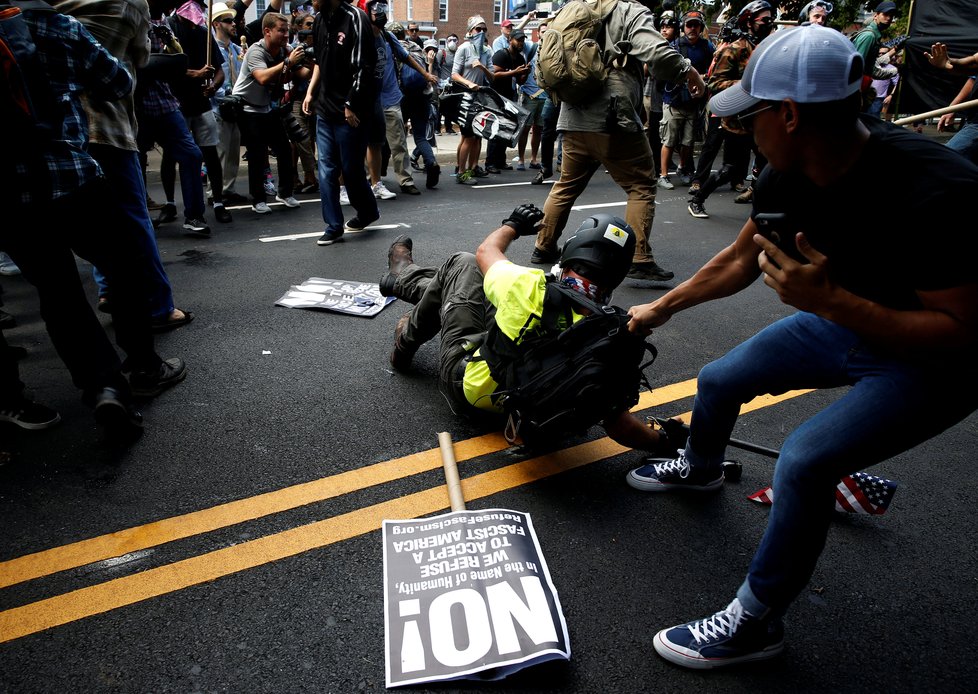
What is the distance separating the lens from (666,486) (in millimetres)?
2670

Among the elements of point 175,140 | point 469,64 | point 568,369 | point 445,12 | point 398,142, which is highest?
point 445,12

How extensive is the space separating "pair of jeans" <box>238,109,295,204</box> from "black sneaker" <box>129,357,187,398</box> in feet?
13.8

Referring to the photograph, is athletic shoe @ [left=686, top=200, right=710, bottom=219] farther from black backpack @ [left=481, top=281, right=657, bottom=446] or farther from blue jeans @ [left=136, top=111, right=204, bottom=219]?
black backpack @ [left=481, top=281, right=657, bottom=446]

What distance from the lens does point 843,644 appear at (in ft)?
6.53

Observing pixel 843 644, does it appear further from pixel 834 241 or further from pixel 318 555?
pixel 318 555

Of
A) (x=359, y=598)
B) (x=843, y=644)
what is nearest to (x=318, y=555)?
(x=359, y=598)

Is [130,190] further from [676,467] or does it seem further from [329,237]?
[676,467]

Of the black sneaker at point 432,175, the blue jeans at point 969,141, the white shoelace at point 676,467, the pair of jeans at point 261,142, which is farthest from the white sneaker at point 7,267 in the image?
the blue jeans at point 969,141

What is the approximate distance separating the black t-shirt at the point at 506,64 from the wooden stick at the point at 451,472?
26.5 ft

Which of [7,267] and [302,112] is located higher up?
[302,112]

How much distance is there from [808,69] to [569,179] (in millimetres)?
3725

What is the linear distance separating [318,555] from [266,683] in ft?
1.68

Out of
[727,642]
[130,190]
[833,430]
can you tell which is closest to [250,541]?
[727,642]

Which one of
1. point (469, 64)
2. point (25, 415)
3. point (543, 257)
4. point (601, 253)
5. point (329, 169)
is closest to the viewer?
point (601, 253)
